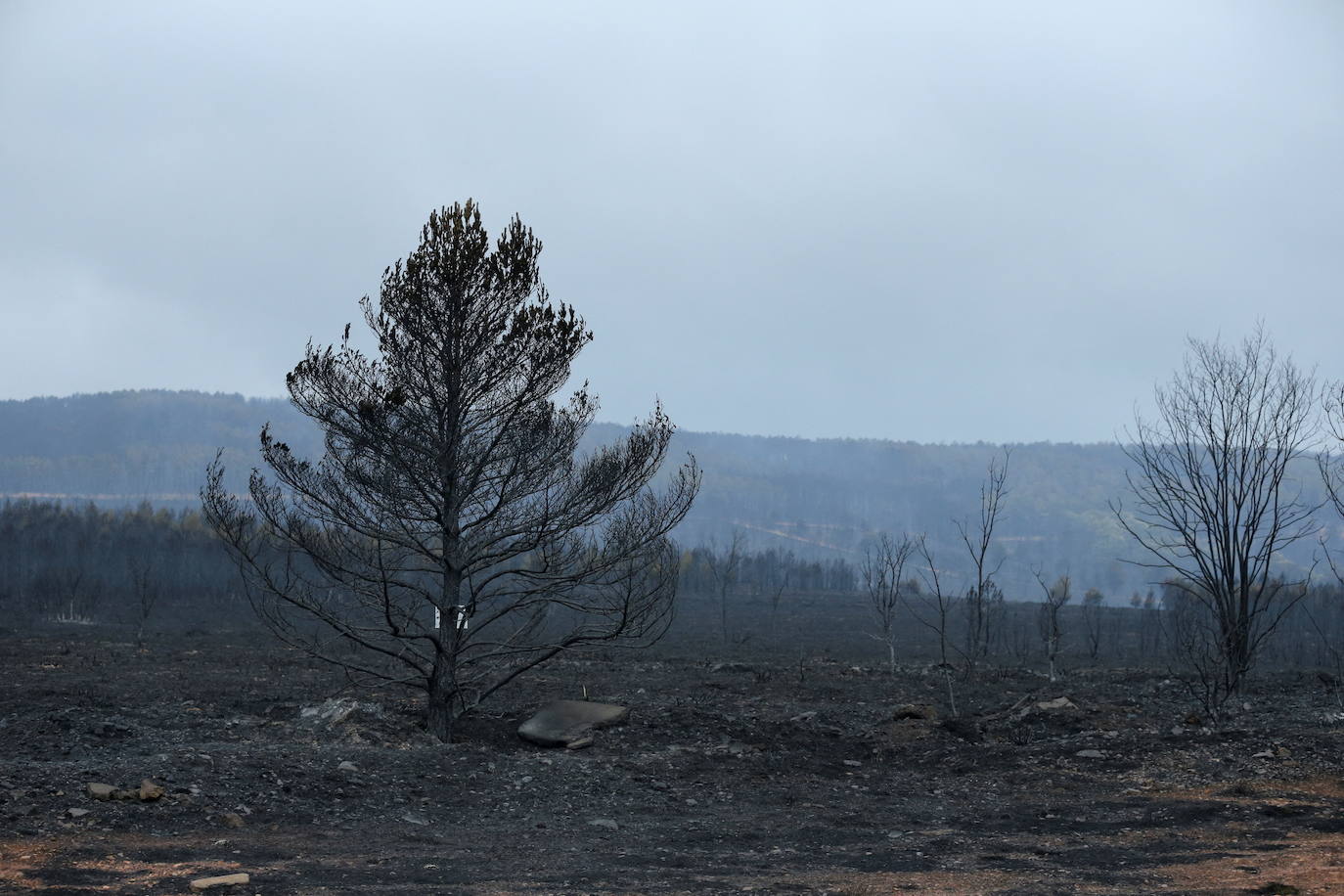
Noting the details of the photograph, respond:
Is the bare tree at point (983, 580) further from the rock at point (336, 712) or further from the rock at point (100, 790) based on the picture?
the rock at point (100, 790)

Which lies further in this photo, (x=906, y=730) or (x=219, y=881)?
(x=906, y=730)

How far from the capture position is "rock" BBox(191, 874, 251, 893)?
7.62m

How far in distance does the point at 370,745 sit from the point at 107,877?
619cm

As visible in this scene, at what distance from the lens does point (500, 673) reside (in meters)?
26.4

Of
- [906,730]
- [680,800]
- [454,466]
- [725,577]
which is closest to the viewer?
[680,800]

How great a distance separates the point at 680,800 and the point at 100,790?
20.0 ft

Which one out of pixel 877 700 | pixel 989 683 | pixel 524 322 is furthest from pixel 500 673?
pixel 524 322

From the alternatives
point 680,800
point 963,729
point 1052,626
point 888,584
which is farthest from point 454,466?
point 888,584

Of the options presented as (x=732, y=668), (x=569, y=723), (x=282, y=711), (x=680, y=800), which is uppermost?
(x=569, y=723)

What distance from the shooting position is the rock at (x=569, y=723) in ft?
50.2

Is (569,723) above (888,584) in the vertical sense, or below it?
below

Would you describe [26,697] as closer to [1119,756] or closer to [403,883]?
[403,883]

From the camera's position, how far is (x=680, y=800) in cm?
1244

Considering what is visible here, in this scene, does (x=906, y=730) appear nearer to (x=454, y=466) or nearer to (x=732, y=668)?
(x=454, y=466)
